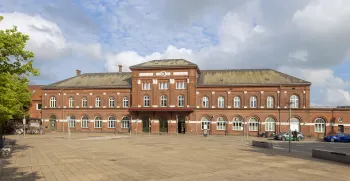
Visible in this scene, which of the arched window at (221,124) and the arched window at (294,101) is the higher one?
the arched window at (294,101)

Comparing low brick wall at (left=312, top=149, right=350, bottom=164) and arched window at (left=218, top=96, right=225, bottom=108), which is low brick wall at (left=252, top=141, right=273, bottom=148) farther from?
arched window at (left=218, top=96, right=225, bottom=108)

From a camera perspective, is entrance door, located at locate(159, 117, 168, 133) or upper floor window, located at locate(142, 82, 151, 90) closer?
entrance door, located at locate(159, 117, 168, 133)

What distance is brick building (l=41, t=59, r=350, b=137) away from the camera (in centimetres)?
4462

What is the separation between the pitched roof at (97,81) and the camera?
5303 centimetres

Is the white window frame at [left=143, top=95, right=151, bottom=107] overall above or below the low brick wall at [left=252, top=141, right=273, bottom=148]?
above

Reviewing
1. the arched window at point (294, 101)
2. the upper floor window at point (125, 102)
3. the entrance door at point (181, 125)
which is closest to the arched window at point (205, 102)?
the entrance door at point (181, 125)

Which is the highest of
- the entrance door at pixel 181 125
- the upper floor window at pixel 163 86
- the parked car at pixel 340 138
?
the upper floor window at pixel 163 86

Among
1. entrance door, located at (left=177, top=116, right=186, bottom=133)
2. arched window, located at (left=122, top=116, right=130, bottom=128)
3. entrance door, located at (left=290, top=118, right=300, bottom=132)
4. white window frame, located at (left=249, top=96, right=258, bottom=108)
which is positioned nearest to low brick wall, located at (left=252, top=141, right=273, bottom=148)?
white window frame, located at (left=249, top=96, right=258, bottom=108)

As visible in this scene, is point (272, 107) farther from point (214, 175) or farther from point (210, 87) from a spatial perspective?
point (214, 175)

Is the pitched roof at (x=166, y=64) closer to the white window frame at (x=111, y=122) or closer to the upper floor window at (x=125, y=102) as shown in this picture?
the upper floor window at (x=125, y=102)

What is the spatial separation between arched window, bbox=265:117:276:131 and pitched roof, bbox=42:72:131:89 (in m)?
24.7

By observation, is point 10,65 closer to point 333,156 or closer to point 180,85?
Result: point 333,156

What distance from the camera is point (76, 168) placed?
563 inches

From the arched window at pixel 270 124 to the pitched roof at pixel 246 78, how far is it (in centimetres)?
587
